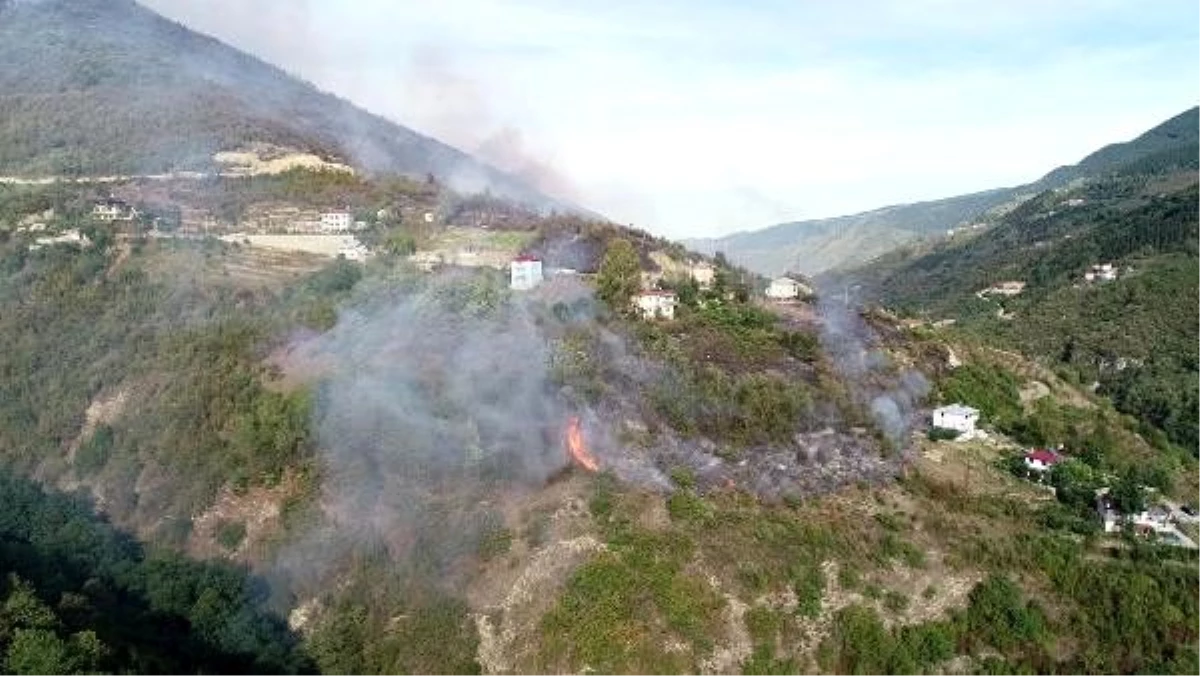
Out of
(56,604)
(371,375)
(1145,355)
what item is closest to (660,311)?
(371,375)

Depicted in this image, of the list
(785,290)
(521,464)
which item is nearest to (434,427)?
A: (521,464)

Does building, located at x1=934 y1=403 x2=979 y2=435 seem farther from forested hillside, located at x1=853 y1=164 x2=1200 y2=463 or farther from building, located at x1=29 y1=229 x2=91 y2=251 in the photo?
building, located at x1=29 y1=229 x2=91 y2=251

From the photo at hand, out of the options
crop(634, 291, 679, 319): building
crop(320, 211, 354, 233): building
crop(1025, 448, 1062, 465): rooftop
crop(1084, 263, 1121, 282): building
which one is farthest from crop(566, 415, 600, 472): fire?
crop(1084, 263, 1121, 282): building

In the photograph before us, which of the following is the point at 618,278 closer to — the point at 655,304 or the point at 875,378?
the point at 655,304

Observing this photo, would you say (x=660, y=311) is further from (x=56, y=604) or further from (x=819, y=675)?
(x=56, y=604)

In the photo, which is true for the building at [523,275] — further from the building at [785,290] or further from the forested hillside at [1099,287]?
the forested hillside at [1099,287]

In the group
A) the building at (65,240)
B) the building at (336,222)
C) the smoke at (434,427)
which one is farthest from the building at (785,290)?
the building at (65,240)
